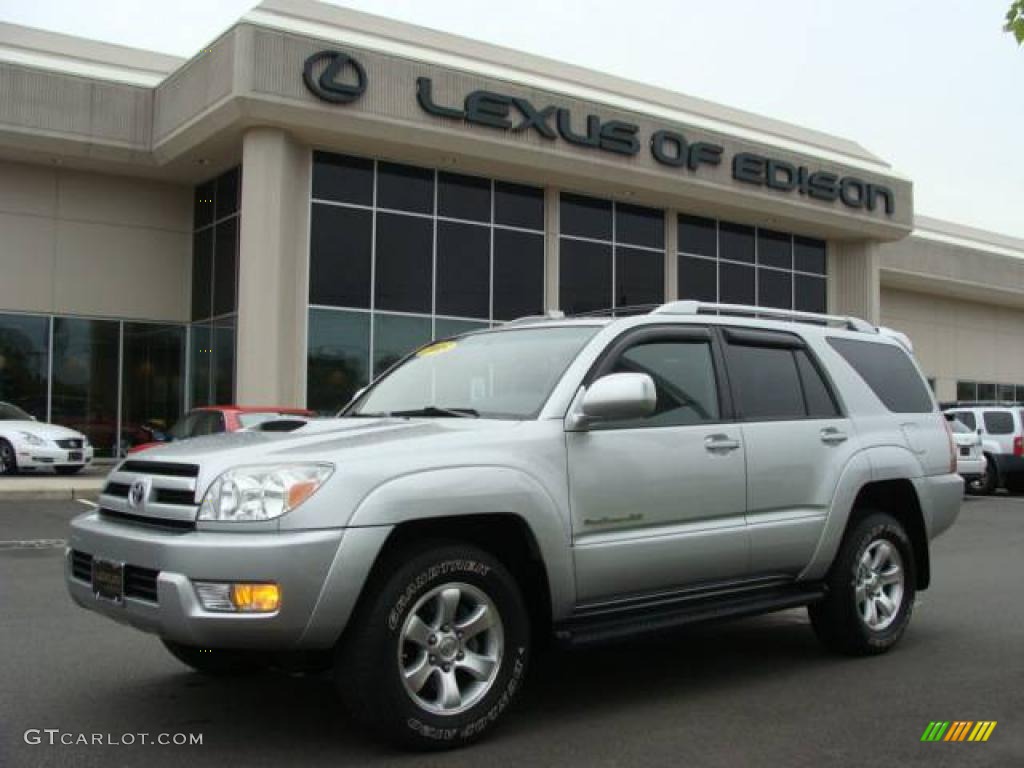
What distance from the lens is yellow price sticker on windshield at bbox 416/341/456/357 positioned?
19.2 feet

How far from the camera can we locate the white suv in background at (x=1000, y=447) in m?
19.9

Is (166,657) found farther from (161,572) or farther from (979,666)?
(979,666)

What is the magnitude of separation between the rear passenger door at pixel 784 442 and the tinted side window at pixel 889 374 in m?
0.43

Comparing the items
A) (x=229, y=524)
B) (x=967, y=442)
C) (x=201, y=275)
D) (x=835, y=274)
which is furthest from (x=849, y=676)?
(x=835, y=274)

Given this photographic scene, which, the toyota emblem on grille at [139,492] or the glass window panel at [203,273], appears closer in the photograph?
the toyota emblem on grille at [139,492]

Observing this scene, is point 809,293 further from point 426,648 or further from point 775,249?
point 426,648

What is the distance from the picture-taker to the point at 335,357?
829 inches

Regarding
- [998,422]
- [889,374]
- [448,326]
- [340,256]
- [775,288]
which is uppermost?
[775,288]

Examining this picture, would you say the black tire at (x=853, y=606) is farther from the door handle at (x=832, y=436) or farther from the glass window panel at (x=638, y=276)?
the glass window panel at (x=638, y=276)

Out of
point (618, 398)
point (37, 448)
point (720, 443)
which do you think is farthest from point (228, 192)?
point (618, 398)

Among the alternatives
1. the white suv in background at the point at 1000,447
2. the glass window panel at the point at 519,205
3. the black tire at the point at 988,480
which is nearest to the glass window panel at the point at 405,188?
the glass window panel at the point at 519,205

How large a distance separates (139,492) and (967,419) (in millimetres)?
19527

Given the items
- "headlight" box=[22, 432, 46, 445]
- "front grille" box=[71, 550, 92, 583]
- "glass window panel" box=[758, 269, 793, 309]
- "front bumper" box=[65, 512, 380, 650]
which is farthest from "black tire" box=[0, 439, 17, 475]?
"glass window panel" box=[758, 269, 793, 309]

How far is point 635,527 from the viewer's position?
15.9ft
